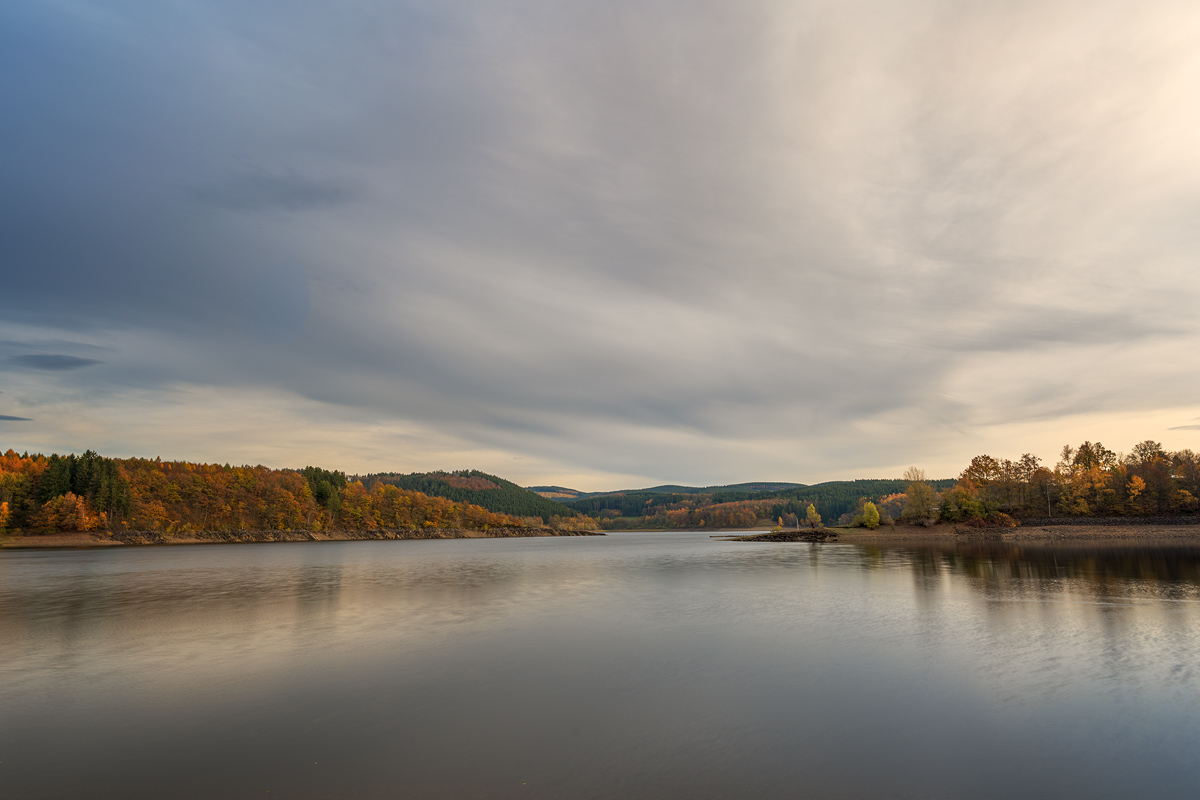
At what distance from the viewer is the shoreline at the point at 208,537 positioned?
109 m

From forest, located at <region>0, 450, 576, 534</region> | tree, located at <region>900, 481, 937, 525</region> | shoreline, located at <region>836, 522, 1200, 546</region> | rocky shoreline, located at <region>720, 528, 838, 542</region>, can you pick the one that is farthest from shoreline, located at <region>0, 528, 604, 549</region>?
tree, located at <region>900, 481, 937, 525</region>

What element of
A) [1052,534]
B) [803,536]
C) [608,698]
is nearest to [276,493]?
[803,536]

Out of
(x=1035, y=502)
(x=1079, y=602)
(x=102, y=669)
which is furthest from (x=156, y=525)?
(x=1035, y=502)

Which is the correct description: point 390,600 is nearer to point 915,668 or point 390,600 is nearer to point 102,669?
point 102,669

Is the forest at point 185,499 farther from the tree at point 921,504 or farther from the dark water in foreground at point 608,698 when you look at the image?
the tree at point 921,504

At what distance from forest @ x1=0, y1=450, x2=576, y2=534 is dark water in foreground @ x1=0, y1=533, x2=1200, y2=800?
115 metres

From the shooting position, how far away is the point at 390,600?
3322 centimetres

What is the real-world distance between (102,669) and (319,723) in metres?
10.4

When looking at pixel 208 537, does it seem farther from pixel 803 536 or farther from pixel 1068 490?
pixel 1068 490

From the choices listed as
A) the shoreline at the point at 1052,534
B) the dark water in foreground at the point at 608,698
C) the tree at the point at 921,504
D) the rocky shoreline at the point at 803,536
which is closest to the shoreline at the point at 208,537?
the rocky shoreline at the point at 803,536

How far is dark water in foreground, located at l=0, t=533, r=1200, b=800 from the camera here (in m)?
9.80

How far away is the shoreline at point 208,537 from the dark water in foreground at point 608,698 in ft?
362

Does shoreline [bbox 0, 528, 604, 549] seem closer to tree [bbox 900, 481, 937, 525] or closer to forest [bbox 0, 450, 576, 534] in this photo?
forest [bbox 0, 450, 576, 534]

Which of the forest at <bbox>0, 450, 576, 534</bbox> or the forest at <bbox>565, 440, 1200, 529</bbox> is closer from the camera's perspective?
the forest at <bbox>565, 440, 1200, 529</bbox>
